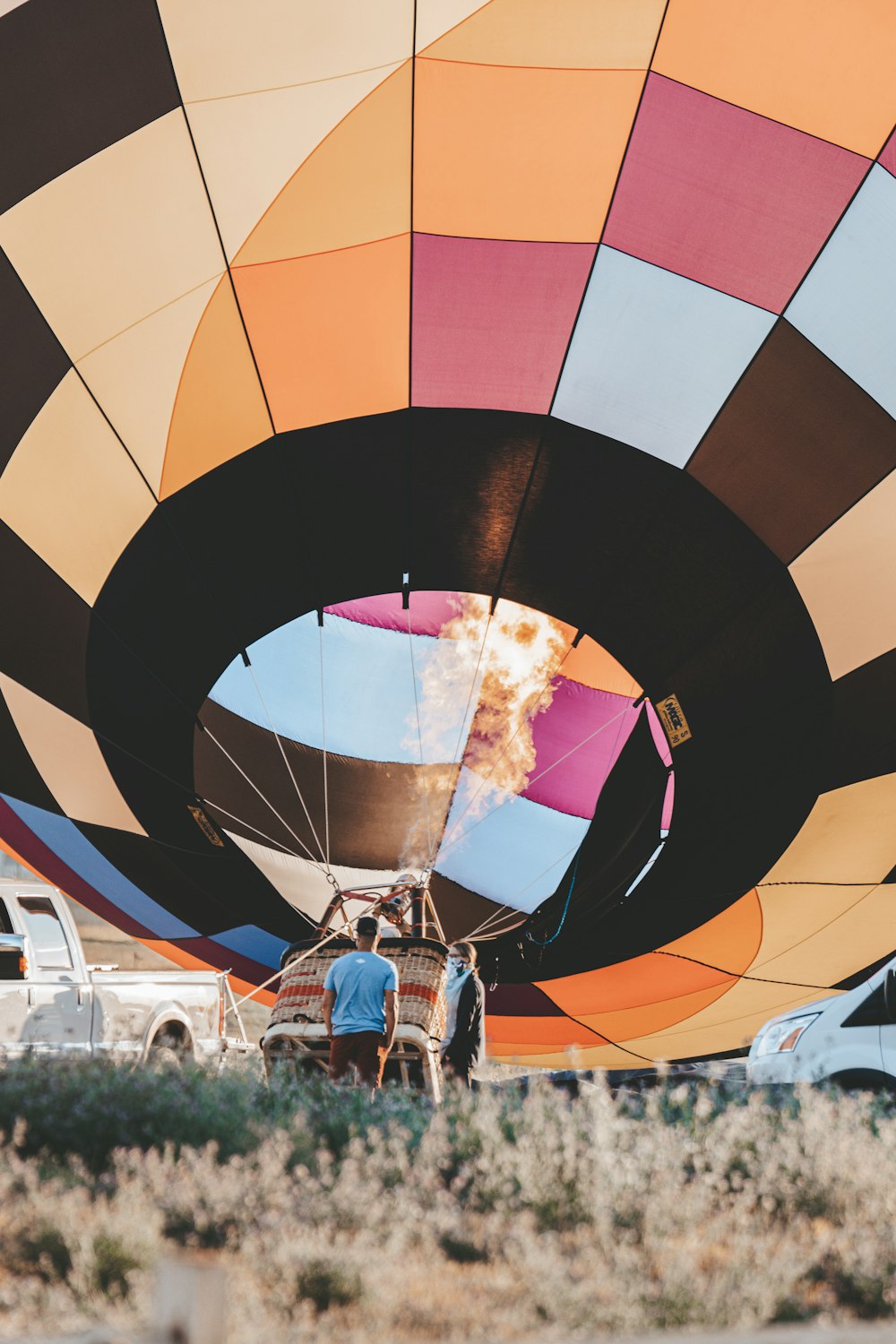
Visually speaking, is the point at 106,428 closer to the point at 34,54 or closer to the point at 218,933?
the point at 34,54

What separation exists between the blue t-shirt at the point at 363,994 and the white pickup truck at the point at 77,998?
4.01 ft

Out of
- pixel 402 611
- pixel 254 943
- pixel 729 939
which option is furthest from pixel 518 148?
pixel 254 943

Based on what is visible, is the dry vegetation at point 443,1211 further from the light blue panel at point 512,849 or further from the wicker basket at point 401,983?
the light blue panel at point 512,849

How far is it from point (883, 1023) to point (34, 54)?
18.9 feet

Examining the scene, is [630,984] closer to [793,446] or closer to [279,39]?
[793,446]

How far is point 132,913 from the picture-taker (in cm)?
786

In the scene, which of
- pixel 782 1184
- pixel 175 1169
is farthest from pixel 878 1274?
pixel 175 1169

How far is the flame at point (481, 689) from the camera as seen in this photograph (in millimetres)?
6465

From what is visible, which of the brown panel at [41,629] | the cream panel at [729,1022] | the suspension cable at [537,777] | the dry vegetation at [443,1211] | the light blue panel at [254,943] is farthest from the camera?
the light blue panel at [254,943]

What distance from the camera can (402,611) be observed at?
6.52 metres

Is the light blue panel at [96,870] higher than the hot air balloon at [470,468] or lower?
lower

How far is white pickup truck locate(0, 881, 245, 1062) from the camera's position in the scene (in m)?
6.08

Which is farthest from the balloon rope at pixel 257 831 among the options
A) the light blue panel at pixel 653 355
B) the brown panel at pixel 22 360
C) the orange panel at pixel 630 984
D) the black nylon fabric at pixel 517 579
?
the light blue panel at pixel 653 355

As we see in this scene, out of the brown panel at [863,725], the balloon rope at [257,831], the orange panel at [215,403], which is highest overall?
the orange panel at [215,403]
